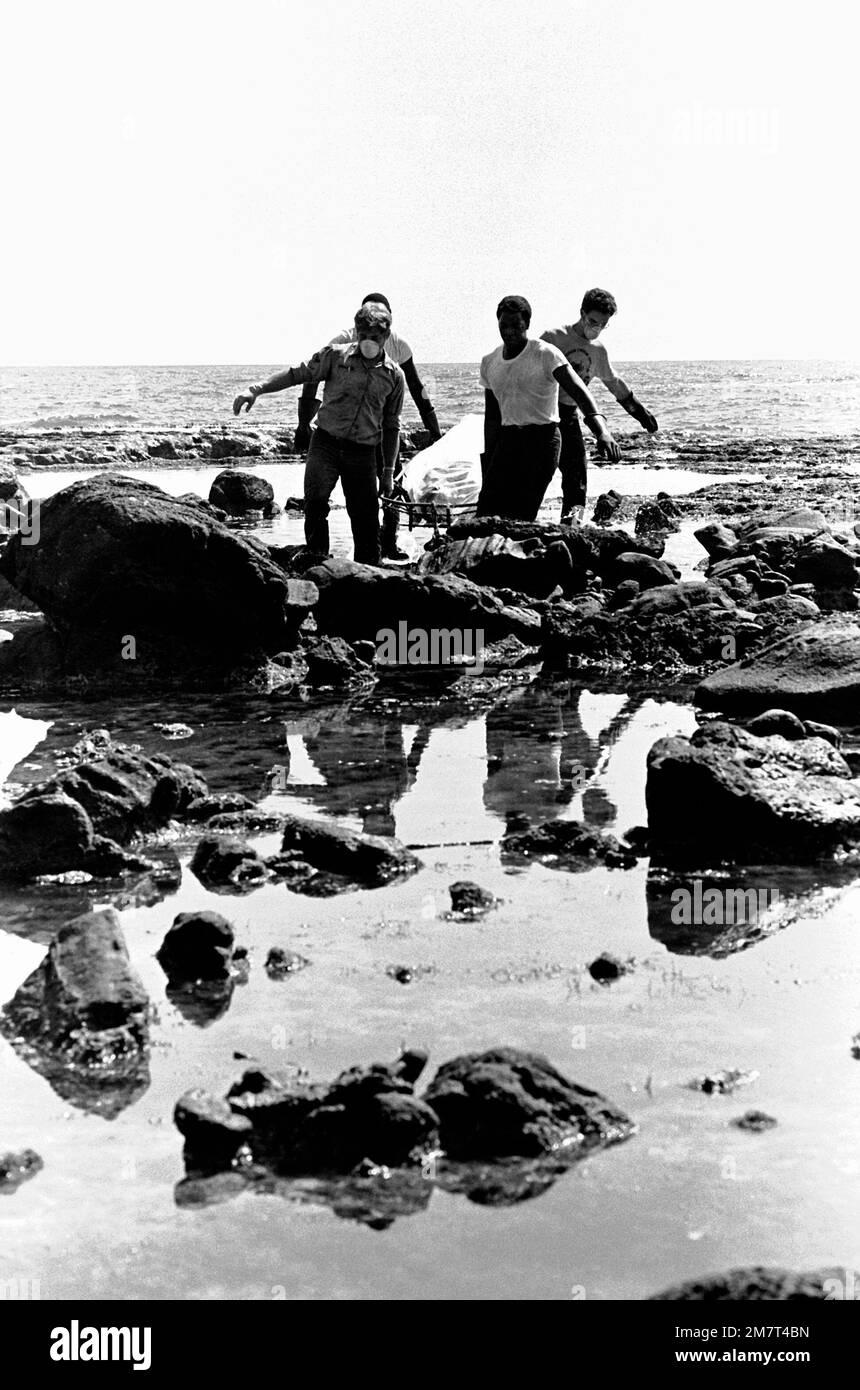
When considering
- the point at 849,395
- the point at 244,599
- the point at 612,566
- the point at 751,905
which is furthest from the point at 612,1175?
the point at 849,395

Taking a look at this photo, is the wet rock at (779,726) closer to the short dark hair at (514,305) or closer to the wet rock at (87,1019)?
the wet rock at (87,1019)

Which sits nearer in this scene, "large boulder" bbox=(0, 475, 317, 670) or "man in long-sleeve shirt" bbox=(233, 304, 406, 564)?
"large boulder" bbox=(0, 475, 317, 670)

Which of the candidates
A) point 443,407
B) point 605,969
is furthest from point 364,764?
point 443,407

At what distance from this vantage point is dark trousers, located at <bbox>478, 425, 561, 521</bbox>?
12.3 m

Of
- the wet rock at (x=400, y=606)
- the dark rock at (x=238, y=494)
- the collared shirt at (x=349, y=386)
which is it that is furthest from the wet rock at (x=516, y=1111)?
the dark rock at (x=238, y=494)

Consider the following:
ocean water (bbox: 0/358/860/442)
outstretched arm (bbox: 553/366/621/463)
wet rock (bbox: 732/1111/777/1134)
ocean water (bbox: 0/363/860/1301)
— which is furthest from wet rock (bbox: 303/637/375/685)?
ocean water (bbox: 0/358/860/442)

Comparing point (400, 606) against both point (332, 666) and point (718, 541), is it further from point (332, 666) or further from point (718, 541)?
point (718, 541)

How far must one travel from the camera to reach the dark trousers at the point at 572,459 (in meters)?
13.2

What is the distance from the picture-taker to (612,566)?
483 inches

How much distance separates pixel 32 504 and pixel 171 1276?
770cm

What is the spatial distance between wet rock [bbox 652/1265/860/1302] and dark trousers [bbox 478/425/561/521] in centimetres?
934

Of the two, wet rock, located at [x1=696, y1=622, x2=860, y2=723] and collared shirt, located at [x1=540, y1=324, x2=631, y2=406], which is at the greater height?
collared shirt, located at [x1=540, y1=324, x2=631, y2=406]

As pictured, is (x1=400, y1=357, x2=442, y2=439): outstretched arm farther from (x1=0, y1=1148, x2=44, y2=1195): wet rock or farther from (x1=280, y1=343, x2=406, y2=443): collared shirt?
(x1=0, y1=1148, x2=44, y2=1195): wet rock

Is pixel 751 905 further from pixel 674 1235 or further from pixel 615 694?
pixel 615 694
